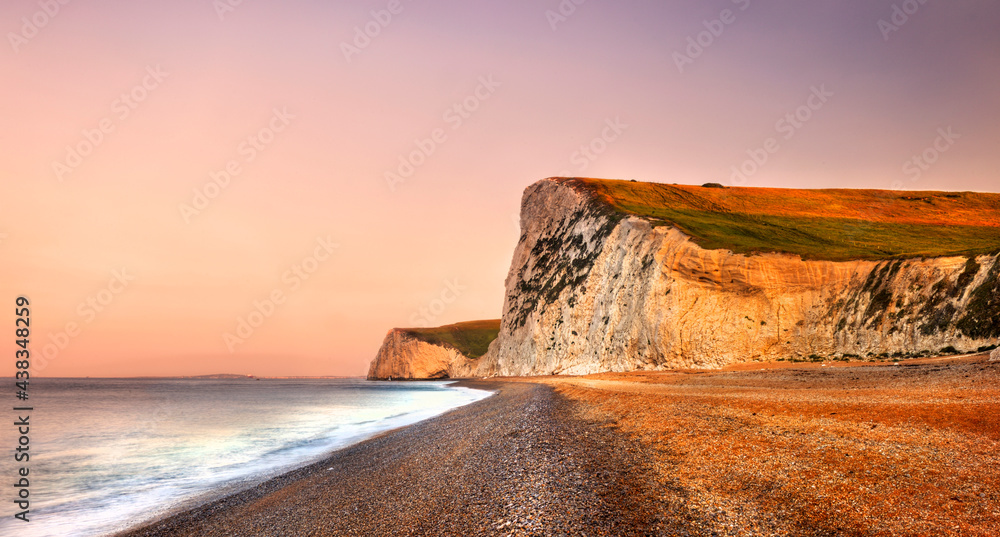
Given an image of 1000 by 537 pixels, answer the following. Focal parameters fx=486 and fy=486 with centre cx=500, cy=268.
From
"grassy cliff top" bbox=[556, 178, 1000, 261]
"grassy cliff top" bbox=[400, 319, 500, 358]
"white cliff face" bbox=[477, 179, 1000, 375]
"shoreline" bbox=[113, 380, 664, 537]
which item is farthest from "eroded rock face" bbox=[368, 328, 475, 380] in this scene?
"shoreline" bbox=[113, 380, 664, 537]

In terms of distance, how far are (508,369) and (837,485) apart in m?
69.2

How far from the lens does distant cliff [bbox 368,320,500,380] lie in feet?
445

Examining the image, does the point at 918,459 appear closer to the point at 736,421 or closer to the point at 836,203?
the point at 736,421

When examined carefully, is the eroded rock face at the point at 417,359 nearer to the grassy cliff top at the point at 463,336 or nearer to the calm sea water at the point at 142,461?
the grassy cliff top at the point at 463,336

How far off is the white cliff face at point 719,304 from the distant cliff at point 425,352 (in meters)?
67.6

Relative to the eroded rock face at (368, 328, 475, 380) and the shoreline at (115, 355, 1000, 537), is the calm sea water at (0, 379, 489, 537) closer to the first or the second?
the shoreline at (115, 355, 1000, 537)

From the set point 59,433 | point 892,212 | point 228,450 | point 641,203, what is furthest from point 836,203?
point 59,433

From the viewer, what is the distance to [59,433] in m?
26.6

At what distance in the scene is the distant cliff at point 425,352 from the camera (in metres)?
136

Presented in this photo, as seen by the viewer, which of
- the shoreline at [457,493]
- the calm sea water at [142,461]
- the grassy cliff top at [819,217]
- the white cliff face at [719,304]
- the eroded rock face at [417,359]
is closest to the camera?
the shoreline at [457,493]

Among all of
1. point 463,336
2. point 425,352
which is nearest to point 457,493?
point 425,352

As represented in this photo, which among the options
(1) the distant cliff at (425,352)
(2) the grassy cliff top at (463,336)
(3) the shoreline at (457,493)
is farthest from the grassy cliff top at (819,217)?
(1) the distant cliff at (425,352)

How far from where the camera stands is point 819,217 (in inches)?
2470

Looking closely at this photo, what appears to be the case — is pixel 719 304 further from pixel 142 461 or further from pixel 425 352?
pixel 425 352
